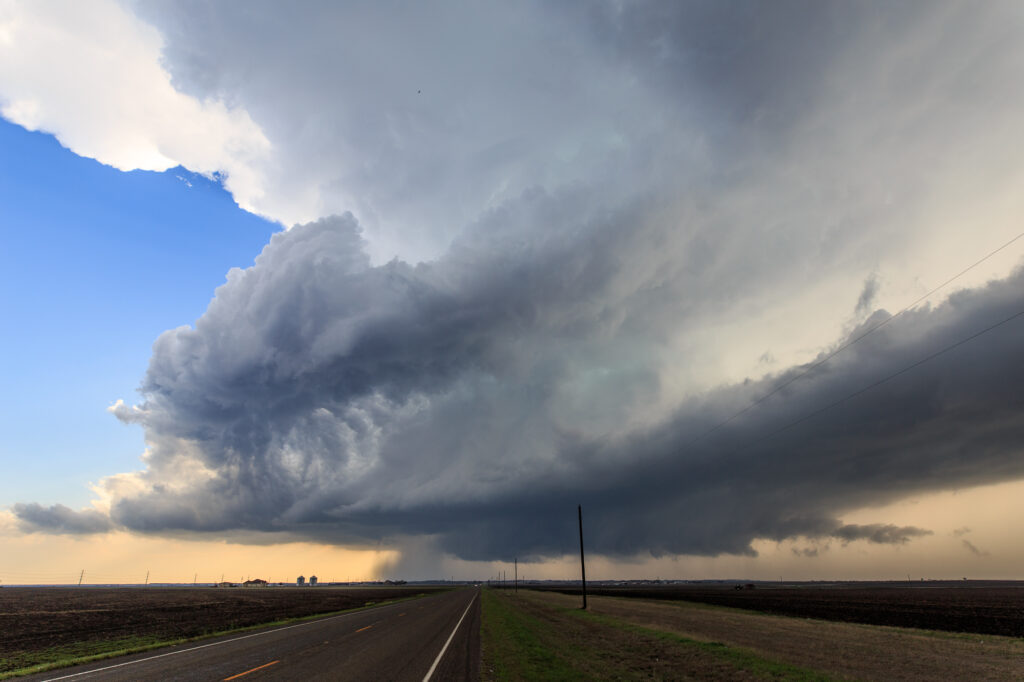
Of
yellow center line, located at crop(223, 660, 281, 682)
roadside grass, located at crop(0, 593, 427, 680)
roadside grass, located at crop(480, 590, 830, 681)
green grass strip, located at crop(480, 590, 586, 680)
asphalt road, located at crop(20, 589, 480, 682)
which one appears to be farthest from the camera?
roadside grass, located at crop(0, 593, 427, 680)

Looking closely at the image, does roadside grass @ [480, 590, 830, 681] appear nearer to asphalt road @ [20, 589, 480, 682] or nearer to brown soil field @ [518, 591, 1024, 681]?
brown soil field @ [518, 591, 1024, 681]

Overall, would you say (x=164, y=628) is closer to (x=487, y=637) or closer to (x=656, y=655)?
(x=487, y=637)

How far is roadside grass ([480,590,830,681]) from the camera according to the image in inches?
740

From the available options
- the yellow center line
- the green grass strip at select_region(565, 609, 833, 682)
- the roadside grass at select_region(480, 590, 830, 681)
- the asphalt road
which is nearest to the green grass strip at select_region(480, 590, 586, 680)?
the roadside grass at select_region(480, 590, 830, 681)

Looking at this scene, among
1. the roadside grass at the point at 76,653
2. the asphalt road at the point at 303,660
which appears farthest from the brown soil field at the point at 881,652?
the roadside grass at the point at 76,653

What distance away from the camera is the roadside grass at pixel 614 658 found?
1880 centimetres

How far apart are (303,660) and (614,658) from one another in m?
12.7

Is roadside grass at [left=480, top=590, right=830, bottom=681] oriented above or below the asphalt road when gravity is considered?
below

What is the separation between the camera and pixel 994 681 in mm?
19438

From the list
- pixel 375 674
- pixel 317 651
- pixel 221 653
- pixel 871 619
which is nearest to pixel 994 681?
pixel 375 674

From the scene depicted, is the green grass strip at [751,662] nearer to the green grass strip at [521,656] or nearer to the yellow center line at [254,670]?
the green grass strip at [521,656]

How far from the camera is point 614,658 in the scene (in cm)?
2277

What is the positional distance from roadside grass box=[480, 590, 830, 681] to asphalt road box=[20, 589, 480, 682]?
4.95 feet

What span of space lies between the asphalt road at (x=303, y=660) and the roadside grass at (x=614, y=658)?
1508 millimetres
